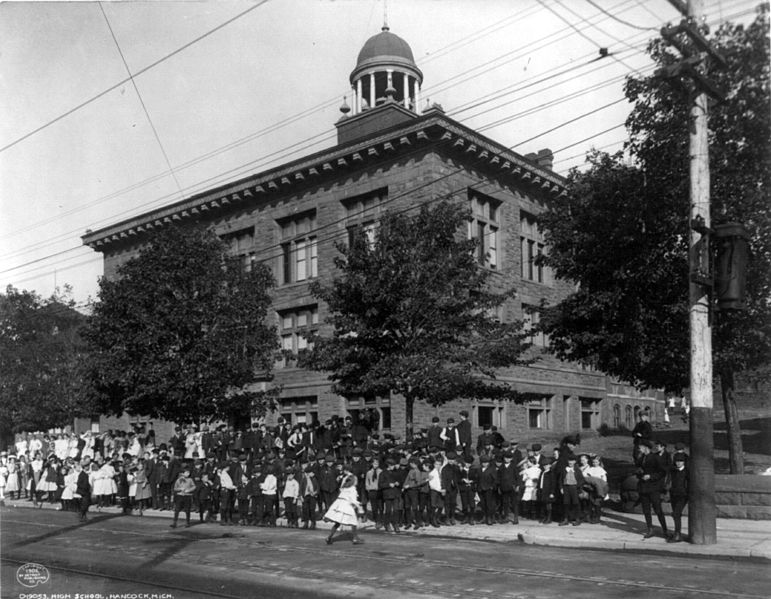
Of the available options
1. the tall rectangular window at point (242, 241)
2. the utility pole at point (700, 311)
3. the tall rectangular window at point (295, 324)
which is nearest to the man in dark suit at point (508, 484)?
the utility pole at point (700, 311)

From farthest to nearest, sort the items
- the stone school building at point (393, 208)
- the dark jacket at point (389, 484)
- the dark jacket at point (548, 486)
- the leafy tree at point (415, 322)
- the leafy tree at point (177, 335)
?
the stone school building at point (393, 208)
the leafy tree at point (177, 335)
the leafy tree at point (415, 322)
the dark jacket at point (389, 484)
the dark jacket at point (548, 486)

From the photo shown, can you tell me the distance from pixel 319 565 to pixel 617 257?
10.7m

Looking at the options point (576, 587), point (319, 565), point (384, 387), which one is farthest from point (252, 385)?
point (576, 587)

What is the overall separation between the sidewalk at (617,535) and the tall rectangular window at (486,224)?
1492 centimetres

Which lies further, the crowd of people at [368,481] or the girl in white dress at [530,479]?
the girl in white dress at [530,479]

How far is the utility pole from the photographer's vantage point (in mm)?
13312

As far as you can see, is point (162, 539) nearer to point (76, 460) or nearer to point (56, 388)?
point (76, 460)

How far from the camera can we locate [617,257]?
1912 centimetres

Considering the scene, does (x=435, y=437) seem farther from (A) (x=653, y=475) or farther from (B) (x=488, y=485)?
(A) (x=653, y=475)

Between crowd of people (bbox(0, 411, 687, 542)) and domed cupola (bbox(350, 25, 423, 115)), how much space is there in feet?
52.8

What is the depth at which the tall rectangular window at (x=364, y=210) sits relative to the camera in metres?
31.1

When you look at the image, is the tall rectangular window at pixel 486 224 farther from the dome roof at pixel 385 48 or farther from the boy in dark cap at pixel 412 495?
the boy in dark cap at pixel 412 495

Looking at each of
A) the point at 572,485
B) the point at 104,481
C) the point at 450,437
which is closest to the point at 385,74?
the point at 450,437

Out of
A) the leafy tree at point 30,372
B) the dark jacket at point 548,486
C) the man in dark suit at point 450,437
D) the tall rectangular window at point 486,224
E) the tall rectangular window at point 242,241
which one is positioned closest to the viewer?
the dark jacket at point 548,486
